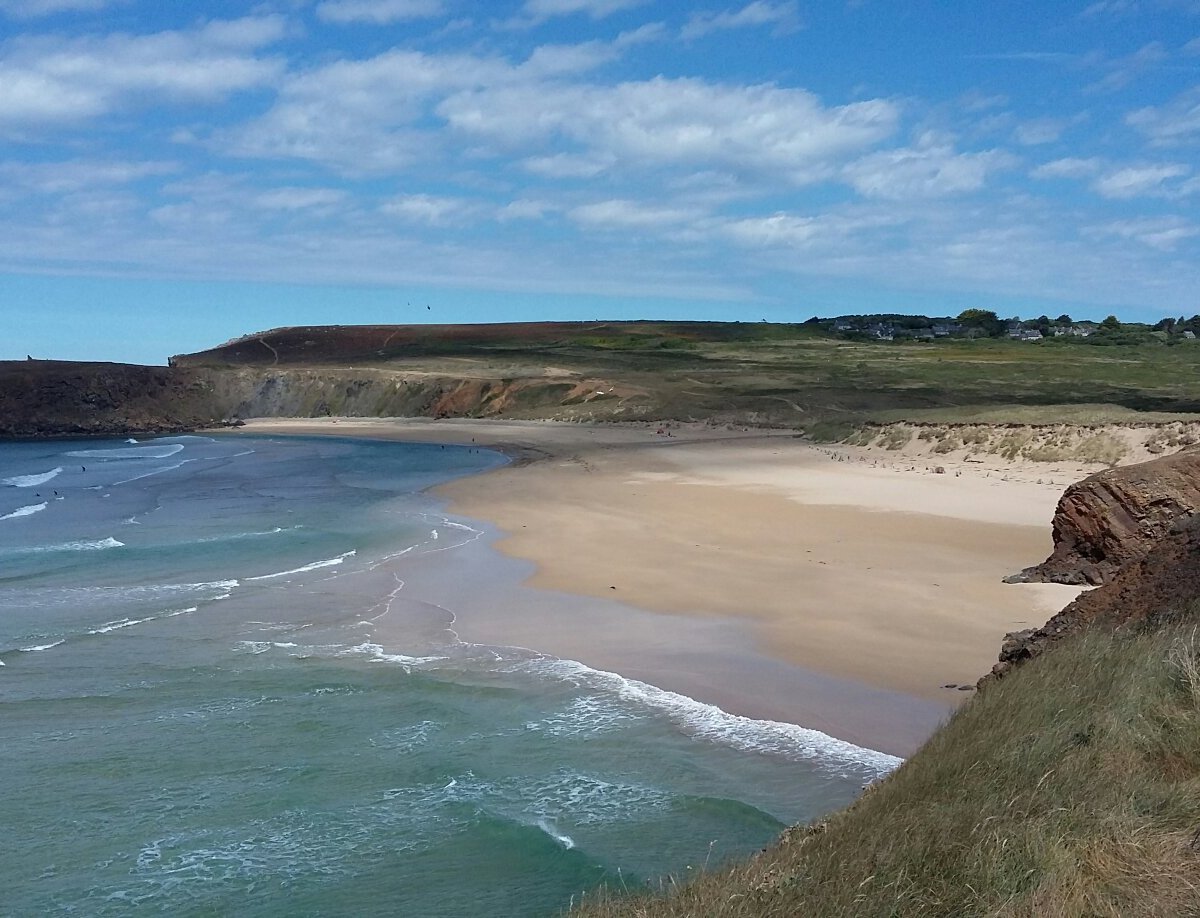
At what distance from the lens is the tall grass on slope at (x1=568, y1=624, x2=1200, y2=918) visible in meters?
4.18

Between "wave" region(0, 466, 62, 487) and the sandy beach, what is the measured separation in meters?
18.5

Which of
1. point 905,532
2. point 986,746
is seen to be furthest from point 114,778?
point 905,532

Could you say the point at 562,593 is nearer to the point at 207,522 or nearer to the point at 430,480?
the point at 207,522

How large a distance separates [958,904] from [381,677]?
895 centimetres

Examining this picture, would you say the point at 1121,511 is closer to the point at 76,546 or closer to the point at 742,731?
the point at 742,731

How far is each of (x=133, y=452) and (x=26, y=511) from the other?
26.9 meters

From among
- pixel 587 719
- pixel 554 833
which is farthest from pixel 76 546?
pixel 554 833

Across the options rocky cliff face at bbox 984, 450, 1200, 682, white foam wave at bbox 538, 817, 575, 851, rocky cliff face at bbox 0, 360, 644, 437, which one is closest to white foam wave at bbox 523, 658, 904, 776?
rocky cliff face at bbox 984, 450, 1200, 682

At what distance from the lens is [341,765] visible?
964cm

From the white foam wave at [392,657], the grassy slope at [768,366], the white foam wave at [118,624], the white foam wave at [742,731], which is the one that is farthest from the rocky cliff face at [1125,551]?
the grassy slope at [768,366]

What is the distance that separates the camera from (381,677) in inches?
483

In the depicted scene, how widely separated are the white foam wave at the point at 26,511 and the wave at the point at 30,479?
8.37 m

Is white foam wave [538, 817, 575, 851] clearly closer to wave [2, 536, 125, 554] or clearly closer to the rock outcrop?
the rock outcrop

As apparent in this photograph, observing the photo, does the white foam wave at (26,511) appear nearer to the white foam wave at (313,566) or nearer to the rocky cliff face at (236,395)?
the white foam wave at (313,566)
